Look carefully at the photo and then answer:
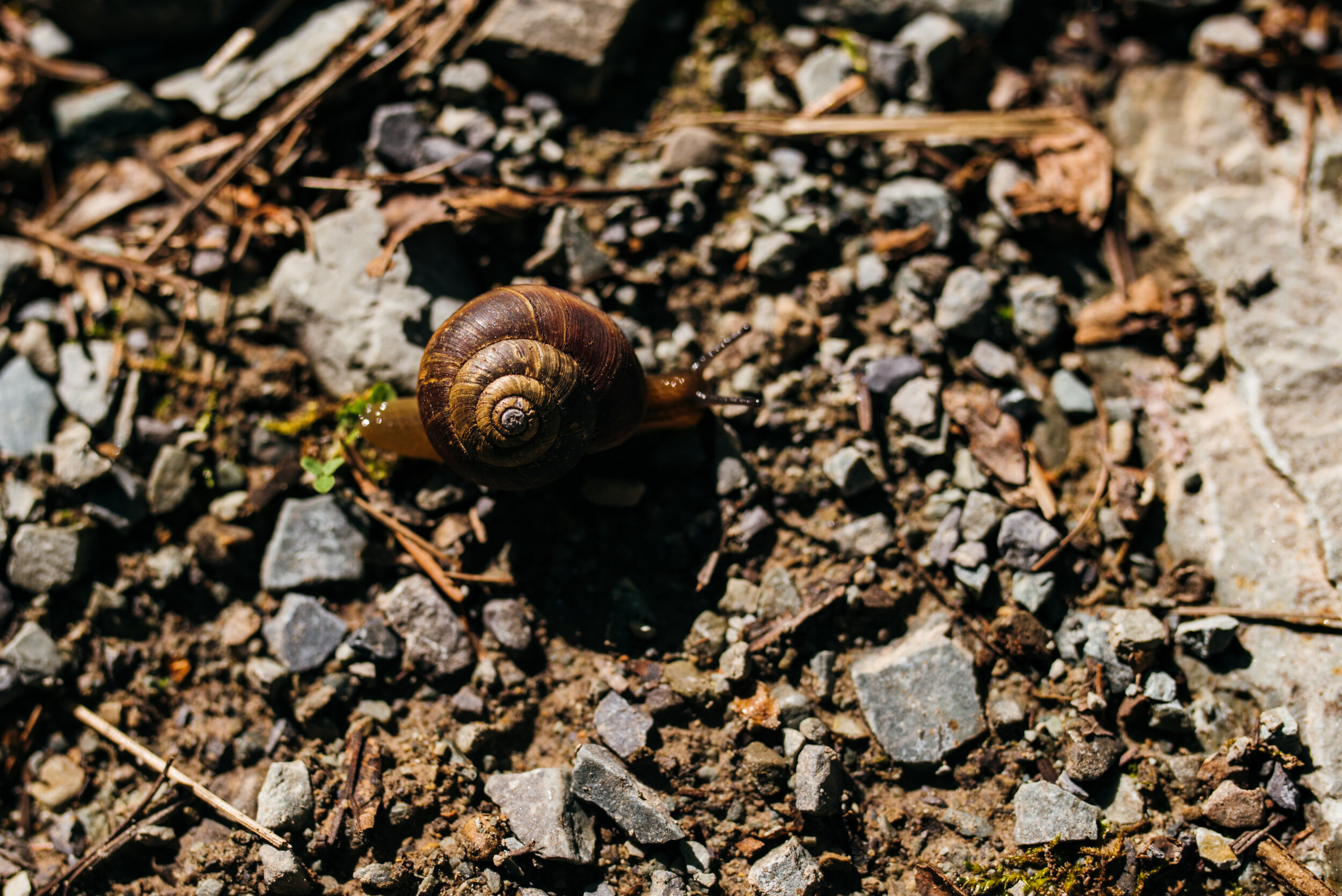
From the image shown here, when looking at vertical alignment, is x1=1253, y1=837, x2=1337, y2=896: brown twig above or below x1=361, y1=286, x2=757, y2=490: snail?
below

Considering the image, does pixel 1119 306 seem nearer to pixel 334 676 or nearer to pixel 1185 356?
pixel 1185 356

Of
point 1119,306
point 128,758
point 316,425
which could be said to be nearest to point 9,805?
point 128,758

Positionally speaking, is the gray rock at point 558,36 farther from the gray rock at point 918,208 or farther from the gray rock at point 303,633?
the gray rock at point 303,633

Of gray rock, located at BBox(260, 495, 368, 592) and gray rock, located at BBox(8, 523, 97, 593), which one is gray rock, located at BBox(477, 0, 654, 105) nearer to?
gray rock, located at BBox(260, 495, 368, 592)

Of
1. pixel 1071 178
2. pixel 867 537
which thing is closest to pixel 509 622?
pixel 867 537

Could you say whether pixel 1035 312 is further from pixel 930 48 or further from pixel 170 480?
pixel 170 480

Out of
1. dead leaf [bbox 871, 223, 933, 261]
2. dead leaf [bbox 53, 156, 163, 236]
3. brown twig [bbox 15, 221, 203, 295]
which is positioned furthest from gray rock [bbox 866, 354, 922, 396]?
dead leaf [bbox 53, 156, 163, 236]
